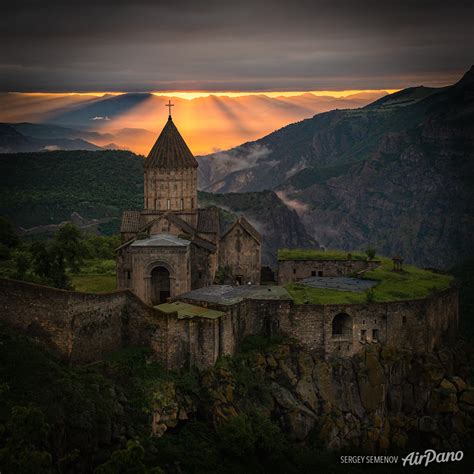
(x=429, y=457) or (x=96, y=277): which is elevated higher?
(x=96, y=277)

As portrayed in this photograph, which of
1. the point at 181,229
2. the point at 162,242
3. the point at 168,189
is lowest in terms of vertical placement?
the point at 162,242

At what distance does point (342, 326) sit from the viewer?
37.8 metres

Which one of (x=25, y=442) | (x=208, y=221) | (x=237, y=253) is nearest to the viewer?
(x=25, y=442)

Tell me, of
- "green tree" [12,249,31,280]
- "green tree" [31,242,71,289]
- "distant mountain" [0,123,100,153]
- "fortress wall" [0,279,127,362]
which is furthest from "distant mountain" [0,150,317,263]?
"fortress wall" [0,279,127,362]

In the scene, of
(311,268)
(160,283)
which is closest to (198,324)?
(160,283)

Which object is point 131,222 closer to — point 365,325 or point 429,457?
point 365,325

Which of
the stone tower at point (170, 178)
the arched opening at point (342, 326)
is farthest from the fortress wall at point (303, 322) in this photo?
the stone tower at point (170, 178)

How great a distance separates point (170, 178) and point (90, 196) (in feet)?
146

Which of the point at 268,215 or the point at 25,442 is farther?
the point at 268,215

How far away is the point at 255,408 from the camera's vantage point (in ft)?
112

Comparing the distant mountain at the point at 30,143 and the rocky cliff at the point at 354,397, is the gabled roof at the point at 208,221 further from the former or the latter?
the distant mountain at the point at 30,143

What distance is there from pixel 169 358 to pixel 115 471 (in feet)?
33.4

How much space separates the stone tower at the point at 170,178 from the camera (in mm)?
42938

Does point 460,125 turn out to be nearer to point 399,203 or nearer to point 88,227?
point 399,203
